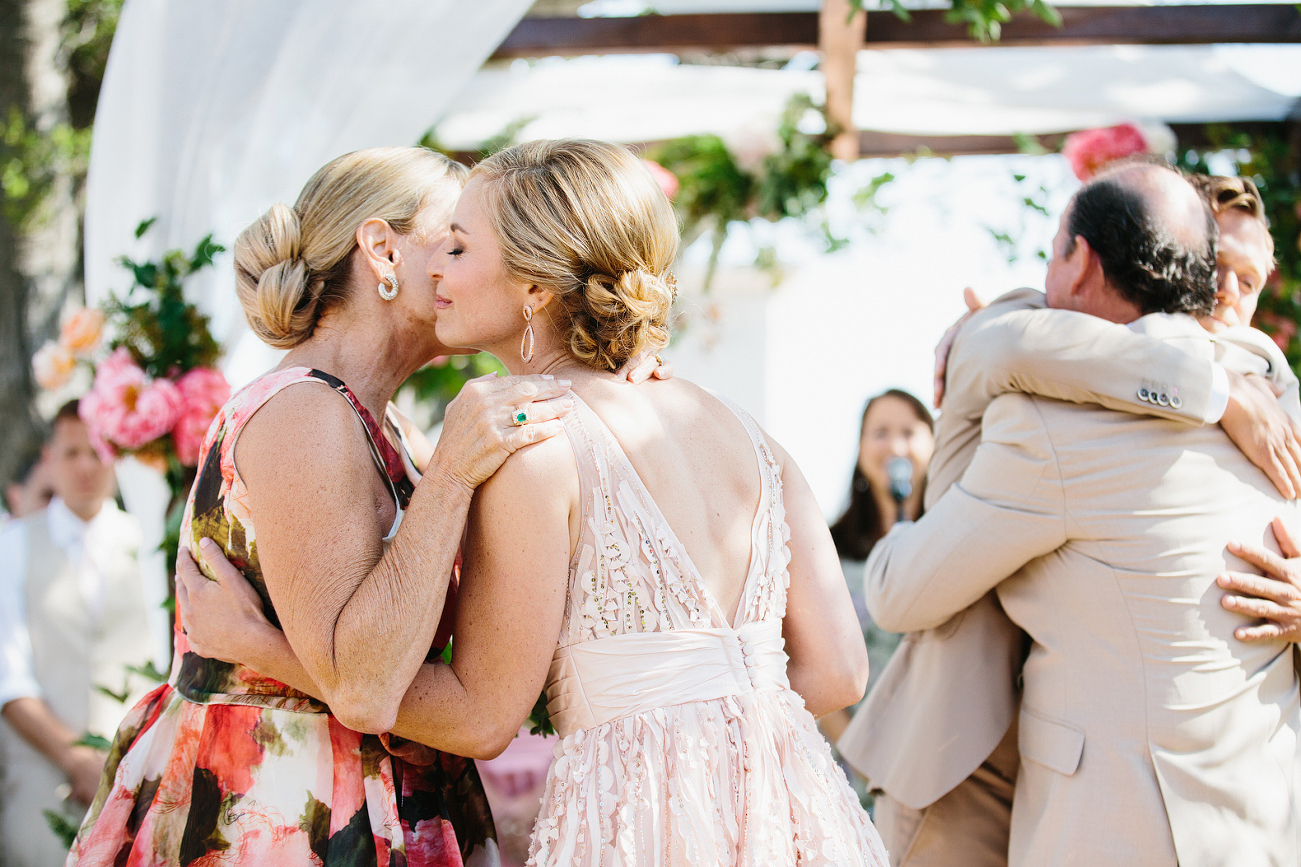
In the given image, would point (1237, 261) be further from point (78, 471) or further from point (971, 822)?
point (78, 471)

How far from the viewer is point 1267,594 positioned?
206cm

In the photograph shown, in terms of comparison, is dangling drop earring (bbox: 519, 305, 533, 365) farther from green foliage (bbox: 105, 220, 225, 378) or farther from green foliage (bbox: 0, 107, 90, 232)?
green foliage (bbox: 0, 107, 90, 232)

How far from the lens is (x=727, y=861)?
1487mm

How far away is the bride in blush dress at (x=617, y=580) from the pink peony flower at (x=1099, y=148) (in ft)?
9.80

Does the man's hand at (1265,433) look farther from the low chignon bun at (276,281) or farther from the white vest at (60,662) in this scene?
the white vest at (60,662)

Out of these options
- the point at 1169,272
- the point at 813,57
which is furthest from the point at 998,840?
the point at 813,57

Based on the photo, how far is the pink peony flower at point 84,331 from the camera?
10.1ft

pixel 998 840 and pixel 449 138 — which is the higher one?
pixel 449 138

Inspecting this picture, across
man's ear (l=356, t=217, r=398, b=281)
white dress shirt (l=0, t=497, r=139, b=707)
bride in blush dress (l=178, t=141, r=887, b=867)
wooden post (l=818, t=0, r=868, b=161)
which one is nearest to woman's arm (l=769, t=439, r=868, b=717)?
bride in blush dress (l=178, t=141, r=887, b=867)

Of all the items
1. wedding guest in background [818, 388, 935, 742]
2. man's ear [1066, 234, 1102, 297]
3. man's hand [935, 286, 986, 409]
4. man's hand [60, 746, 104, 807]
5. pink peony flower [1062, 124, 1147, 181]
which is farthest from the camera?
wedding guest in background [818, 388, 935, 742]

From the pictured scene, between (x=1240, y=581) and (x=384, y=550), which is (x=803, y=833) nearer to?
(x=384, y=550)

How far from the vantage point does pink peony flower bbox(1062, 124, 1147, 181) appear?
13.5 ft

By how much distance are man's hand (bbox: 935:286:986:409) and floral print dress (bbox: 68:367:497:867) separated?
1.40 m

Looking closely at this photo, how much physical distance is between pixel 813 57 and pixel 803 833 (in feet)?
17.1
